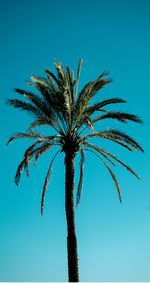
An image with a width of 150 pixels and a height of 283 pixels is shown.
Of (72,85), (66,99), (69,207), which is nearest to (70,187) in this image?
(69,207)

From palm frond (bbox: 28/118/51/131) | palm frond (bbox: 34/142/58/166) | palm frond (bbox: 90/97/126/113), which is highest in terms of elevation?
Answer: palm frond (bbox: 90/97/126/113)

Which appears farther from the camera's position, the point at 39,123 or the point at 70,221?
the point at 39,123

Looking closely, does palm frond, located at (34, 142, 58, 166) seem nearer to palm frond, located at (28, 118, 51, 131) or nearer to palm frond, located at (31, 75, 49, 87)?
palm frond, located at (28, 118, 51, 131)

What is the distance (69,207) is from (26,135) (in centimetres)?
338

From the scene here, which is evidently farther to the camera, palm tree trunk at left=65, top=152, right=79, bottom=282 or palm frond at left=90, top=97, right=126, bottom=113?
palm frond at left=90, top=97, right=126, bottom=113

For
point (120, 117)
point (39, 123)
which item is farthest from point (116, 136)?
point (39, 123)

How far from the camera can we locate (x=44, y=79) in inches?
584

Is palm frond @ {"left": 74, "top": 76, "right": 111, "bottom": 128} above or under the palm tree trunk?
above

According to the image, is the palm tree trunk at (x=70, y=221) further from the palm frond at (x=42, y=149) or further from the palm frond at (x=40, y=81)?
the palm frond at (x=40, y=81)

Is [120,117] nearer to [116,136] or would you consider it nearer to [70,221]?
[116,136]

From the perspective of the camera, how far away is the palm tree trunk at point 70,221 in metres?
11.7

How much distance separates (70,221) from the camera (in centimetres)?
1257

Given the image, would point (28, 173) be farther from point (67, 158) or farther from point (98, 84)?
point (98, 84)

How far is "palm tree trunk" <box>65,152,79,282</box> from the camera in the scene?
38.4ft
